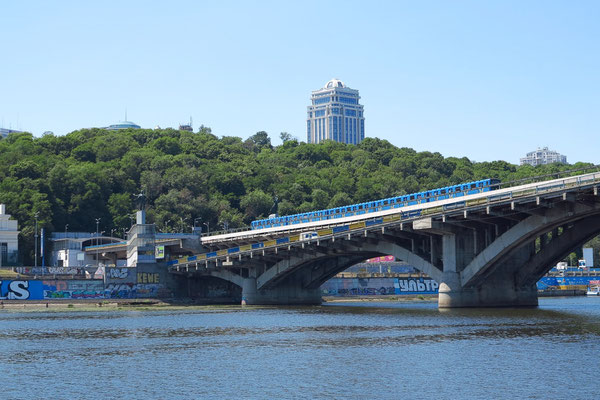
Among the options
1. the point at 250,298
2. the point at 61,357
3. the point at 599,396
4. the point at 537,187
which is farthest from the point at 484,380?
the point at 250,298

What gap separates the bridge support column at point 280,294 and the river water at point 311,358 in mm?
38119

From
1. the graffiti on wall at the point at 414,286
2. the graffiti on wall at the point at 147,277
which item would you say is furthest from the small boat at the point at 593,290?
the graffiti on wall at the point at 147,277

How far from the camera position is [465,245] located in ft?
333

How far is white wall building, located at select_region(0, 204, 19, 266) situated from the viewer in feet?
554

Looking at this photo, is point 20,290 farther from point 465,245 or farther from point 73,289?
point 465,245

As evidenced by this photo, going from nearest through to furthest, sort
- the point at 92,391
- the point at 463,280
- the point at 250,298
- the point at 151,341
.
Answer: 1. the point at 92,391
2. the point at 151,341
3. the point at 463,280
4. the point at 250,298

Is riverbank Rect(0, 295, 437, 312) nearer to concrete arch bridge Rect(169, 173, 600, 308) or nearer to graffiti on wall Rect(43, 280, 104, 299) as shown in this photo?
graffiti on wall Rect(43, 280, 104, 299)

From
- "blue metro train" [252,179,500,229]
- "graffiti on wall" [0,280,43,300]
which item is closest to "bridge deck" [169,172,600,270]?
"blue metro train" [252,179,500,229]

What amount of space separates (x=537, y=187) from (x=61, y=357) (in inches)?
1946

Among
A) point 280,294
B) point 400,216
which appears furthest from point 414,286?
point 400,216

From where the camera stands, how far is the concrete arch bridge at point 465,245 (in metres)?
90.1

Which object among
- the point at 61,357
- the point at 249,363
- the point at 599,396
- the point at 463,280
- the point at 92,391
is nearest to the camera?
the point at 599,396

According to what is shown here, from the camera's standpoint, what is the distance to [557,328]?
7506 cm

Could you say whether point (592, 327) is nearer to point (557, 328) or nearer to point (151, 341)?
point (557, 328)
